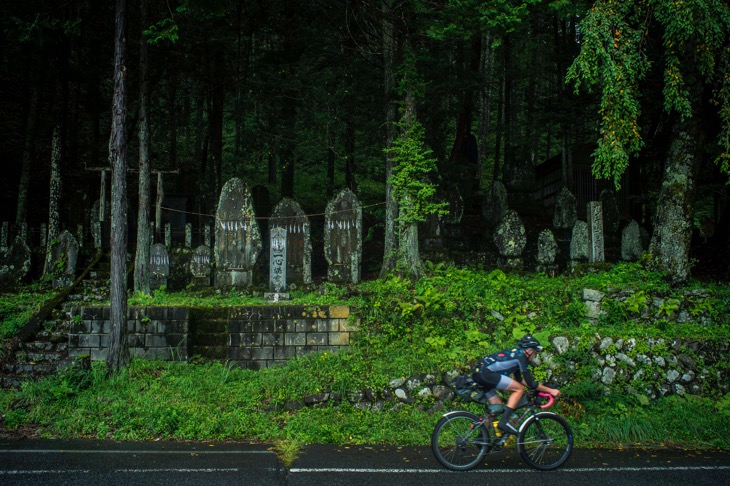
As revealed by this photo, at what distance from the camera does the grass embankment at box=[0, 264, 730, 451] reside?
25.5 feet

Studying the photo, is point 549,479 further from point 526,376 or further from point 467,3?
point 467,3

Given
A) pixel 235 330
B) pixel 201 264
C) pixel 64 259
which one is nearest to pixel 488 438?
pixel 235 330

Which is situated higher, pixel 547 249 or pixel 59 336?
pixel 547 249

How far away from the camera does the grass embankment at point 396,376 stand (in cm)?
776

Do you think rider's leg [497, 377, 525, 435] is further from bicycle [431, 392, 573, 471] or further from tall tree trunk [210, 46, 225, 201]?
tall tree trunk [210, 46, 225, 201]

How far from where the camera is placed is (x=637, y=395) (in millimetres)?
8516

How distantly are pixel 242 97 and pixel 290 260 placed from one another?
39.0 ft

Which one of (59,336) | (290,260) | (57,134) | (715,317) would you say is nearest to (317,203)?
(57,134)

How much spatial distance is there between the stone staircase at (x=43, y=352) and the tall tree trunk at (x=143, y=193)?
1.59m

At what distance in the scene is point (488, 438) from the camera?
639cm

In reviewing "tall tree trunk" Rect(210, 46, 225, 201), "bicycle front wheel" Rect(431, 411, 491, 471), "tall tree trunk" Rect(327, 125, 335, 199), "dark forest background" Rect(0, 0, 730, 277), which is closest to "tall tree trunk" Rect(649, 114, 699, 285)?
"dark forest background" Rect(0, 0, 730, 277)

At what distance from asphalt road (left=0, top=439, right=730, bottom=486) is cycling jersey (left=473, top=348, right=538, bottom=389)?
1.01 meters

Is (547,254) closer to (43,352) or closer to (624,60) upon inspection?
(624,60)

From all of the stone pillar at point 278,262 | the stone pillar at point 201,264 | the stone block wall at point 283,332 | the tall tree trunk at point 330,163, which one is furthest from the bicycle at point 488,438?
the tall tree trunk at point 330,163
